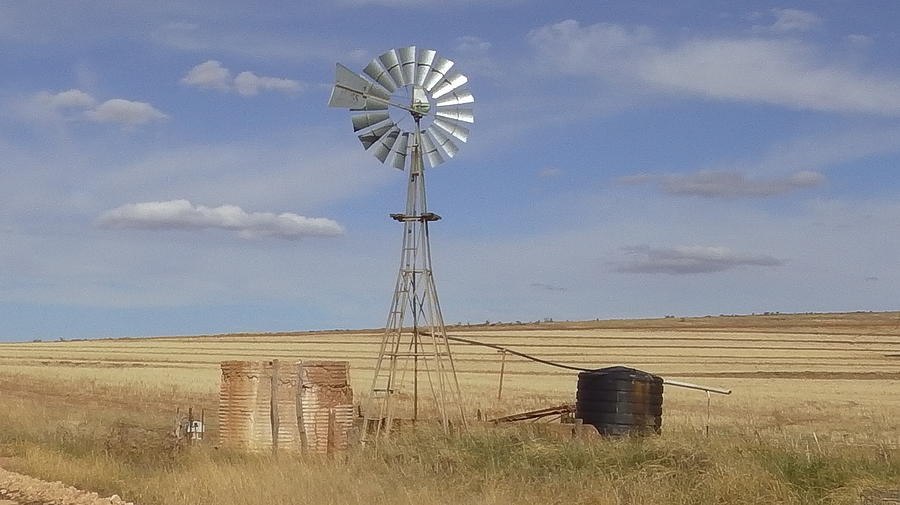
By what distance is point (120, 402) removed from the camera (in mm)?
31641

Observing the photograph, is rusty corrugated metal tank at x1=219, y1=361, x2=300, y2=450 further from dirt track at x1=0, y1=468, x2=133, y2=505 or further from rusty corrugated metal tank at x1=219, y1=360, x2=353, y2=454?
dirt track at x1=0, y1=468, x2=133, y2=505

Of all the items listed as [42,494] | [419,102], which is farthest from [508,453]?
[419,102]

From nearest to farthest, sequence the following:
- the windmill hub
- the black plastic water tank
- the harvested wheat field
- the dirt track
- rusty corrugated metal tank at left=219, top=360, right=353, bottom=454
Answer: the harvested wheat field, the dirt track, rusty corrugated metal tank at left=219, top=360, right=353, bottom=454, the black plastic water tank, the windmill hub

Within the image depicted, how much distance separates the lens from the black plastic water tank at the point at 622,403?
17344 mm

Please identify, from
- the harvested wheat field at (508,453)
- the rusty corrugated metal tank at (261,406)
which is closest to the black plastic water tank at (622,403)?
the harvested wheat field at (508,453)

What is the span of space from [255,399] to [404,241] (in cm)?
378

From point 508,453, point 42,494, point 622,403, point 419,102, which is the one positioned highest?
point 419,102

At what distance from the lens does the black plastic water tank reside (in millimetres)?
17344

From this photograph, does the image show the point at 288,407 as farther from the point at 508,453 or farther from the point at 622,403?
the point at 622,403

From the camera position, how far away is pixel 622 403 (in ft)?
57.1

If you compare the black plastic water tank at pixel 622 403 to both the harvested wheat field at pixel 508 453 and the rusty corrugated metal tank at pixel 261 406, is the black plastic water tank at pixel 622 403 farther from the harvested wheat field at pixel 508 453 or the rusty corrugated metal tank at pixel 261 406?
the rusty corrugated metal tank at pixel 261 406

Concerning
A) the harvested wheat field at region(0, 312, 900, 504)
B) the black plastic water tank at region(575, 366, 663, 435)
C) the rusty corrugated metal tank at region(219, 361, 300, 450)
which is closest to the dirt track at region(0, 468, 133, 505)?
the harvested wheat field at region(0, 312, 900, 504)

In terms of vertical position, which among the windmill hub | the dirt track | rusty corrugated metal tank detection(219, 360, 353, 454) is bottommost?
the dirt track

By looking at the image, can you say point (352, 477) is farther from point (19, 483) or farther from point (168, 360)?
point (168, 360)
